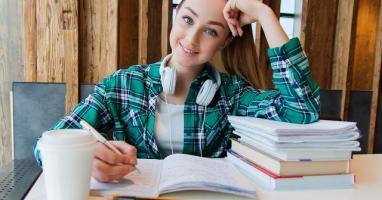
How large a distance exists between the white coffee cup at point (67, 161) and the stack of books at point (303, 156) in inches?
16.0

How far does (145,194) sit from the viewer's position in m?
0.65

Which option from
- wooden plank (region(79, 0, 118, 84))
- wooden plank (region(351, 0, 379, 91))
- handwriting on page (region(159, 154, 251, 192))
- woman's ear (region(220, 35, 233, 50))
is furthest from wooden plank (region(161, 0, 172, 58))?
wooden plank (region(351, 0, 379, 91))

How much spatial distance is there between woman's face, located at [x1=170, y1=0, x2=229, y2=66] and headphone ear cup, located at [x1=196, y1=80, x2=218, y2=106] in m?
0.09

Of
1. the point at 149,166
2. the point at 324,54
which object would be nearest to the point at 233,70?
the point at 149,166

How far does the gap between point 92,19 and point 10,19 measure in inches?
21.8

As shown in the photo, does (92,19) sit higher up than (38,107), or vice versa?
(92,19)

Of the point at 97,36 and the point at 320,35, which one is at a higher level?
the point at 320,35

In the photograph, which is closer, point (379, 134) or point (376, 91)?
point (376, 91)

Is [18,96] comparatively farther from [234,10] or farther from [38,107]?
[234,10]

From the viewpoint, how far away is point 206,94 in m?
1.24

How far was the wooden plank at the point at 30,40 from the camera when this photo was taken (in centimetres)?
180

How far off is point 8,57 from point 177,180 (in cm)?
184

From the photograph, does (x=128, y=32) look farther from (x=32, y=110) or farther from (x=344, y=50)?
(x=344, y=50)

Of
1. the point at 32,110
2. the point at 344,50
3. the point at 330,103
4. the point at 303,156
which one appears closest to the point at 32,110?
the point at 32,110
